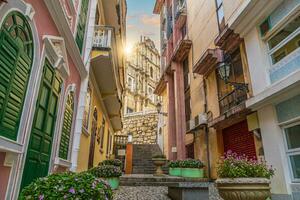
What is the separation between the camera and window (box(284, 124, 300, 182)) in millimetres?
5664

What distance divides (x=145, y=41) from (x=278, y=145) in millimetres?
37856

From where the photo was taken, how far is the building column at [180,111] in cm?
1468

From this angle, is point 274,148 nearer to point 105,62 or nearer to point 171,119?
point 105,62

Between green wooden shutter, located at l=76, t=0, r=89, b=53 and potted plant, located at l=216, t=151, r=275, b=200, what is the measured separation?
552 centimetres

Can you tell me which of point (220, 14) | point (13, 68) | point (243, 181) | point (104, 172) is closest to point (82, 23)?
point (13, 68)

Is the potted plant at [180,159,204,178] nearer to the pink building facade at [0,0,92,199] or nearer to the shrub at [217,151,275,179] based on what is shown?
the pink building facade at [0,0,92,199]

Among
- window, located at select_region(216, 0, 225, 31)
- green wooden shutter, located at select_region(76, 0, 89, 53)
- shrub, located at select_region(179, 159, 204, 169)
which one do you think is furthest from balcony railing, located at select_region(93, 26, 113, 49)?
shrub, located at select_region(179, 159, 204, 169)

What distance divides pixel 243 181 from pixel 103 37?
282 inches

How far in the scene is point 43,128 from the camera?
4.39m

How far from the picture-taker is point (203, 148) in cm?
1180

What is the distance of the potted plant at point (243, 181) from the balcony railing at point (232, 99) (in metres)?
4.34

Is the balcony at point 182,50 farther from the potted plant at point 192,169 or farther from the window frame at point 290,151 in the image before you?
the window frame at point 290,151

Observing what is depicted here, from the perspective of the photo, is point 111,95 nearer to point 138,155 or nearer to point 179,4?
point 138,155

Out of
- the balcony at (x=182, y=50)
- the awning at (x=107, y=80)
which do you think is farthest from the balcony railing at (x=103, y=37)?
the balcony at (x=182, y=50)
